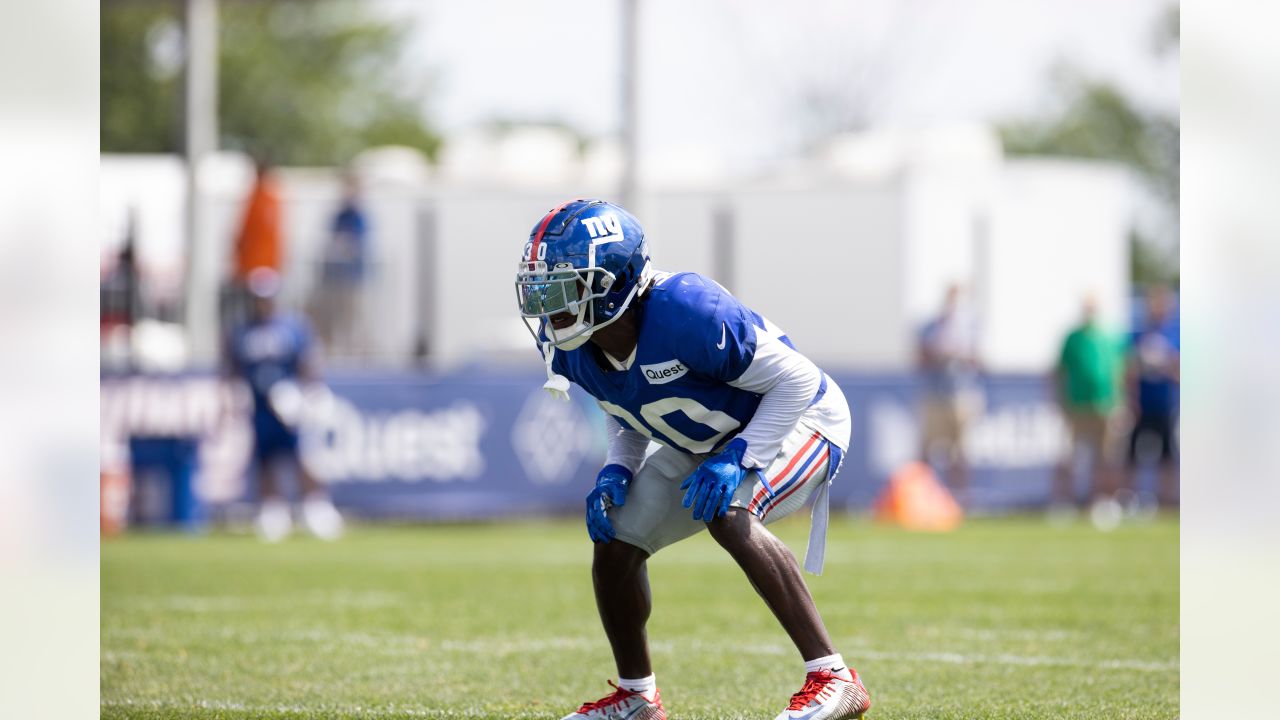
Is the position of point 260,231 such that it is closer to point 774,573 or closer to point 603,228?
point 603,228

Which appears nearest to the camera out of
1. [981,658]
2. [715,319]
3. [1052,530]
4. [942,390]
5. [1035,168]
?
[715,319]

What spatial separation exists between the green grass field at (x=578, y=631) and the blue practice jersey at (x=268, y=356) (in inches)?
84.7

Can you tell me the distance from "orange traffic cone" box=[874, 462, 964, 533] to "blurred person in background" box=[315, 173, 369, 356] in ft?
22.8

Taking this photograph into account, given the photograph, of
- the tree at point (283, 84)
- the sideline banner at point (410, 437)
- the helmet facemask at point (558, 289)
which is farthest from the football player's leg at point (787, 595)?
the tree at point (283, 84)

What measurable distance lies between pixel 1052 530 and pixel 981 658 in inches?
337

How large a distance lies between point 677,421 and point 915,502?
11.5 metres

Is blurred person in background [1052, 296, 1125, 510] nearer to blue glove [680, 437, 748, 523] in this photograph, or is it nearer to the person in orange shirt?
the person in orange shirt

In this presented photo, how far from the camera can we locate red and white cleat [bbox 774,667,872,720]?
15.1 feet

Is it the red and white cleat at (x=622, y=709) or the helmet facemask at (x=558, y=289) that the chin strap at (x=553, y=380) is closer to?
the helmet facemask at (x=558, y=289)

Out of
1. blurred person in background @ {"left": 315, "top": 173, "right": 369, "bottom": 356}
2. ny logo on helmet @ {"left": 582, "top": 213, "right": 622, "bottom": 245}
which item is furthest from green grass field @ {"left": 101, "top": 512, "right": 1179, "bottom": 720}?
blurred person in background @ {"left": 315, "top": 173, "right": 369, "bottom": 356}

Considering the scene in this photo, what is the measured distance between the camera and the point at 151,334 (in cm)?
1989

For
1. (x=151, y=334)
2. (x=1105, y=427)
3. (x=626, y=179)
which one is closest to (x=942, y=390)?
(x=1105, y=427)

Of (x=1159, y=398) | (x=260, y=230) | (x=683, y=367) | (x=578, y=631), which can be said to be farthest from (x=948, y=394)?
(x=683, y=367)
